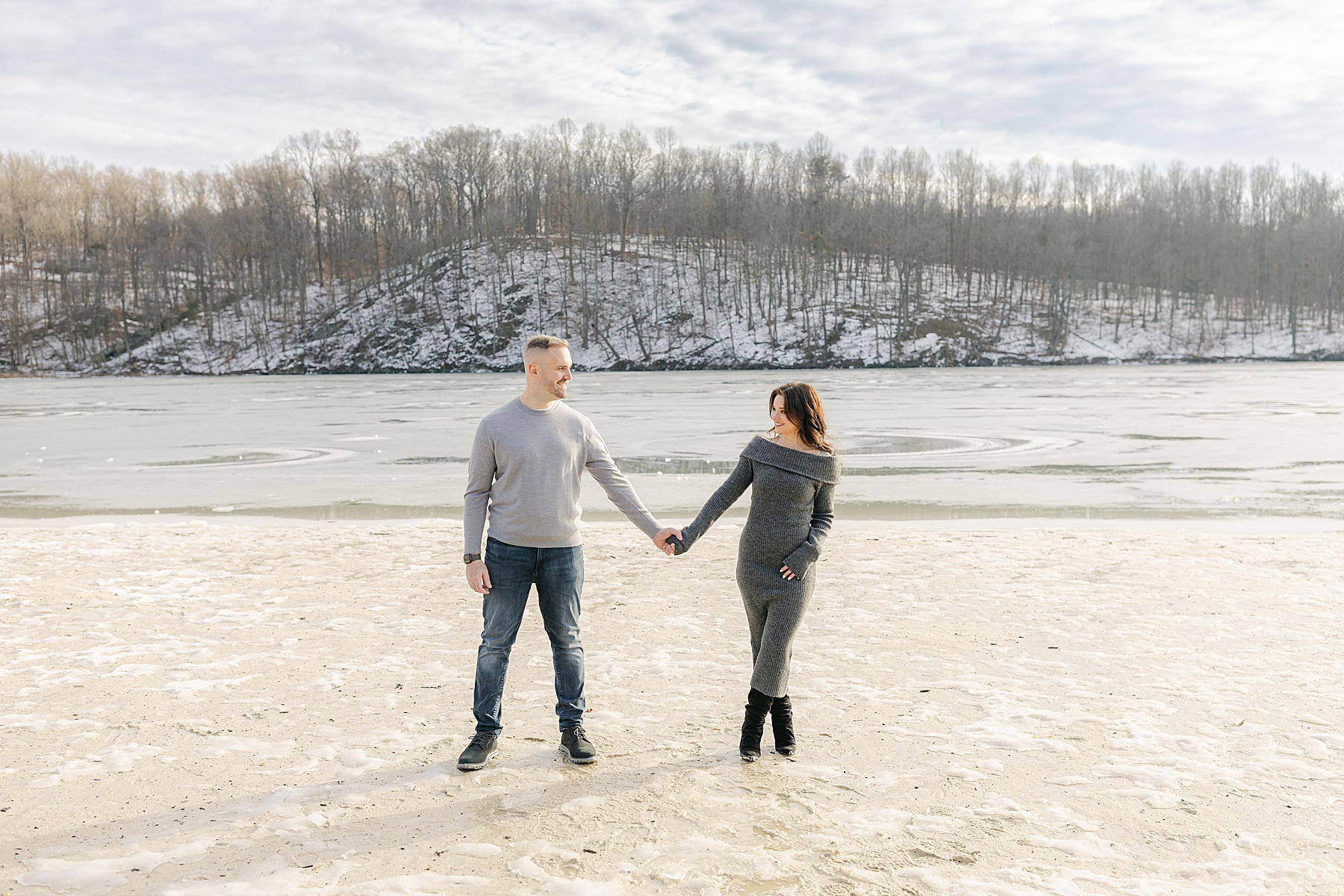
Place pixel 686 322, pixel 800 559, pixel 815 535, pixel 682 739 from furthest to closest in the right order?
pixel 686 322 < pixel 682 739 < pixel 815 535 < pixel 800 559

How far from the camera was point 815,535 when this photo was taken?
15.1 ft

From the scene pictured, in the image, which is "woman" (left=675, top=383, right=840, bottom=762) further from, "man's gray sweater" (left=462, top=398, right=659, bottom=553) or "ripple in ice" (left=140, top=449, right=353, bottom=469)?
"ripple in ice" (left=140, top=449, right=353, bottom=469)

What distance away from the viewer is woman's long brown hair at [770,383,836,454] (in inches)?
174

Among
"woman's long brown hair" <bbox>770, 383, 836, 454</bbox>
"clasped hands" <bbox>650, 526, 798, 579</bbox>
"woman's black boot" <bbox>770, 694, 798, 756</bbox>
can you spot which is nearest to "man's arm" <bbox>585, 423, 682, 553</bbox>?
"clasped hands" <bbox>650, 526, 798, 579</bbox>

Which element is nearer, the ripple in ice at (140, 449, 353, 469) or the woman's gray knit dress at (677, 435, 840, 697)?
the woman's gray knit dress at (677, 435, 840, 697)

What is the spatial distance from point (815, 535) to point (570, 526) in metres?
1.18

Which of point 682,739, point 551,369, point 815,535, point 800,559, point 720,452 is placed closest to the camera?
point 551,369

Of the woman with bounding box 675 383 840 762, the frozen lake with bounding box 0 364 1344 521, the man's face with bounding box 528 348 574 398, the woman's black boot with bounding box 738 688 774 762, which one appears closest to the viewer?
the man's face with bounding box 528 348 574 398

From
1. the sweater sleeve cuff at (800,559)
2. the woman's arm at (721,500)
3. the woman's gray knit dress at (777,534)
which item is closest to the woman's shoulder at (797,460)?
the woman's gray knit dress at (777,534)

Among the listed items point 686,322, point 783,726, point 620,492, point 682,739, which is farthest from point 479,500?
point 686,322

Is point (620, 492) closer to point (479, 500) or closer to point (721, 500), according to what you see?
point (721, 500)

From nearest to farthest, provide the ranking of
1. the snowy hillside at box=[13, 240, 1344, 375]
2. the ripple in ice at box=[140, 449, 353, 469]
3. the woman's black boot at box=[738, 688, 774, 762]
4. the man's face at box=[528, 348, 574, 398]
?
the man's face at box=[528, 348, 574, 398], the woman's black boot at box=[738, 688, 774, 762], the ripple in ice at box=[140, 449, 353, 469], the snowy hillside at box=[13, 240, 1344, 375]

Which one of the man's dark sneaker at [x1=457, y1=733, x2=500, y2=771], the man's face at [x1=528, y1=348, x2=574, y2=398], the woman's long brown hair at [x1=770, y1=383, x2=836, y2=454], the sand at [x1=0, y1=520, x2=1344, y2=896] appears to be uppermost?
the man's face at [x1=528, y1=348, x2=574, y2=398]

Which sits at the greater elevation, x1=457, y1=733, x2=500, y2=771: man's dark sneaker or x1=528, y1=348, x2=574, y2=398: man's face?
x1=528, y1=348, x2=574, y2=398: man's face
